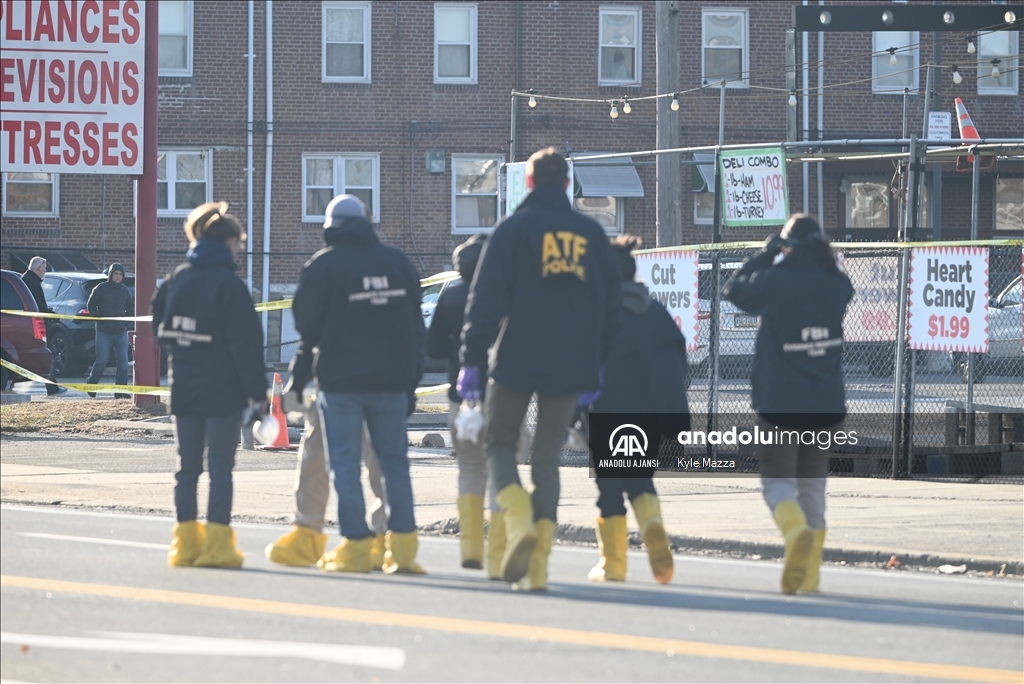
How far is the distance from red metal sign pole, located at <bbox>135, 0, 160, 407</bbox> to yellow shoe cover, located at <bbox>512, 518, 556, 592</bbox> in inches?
450

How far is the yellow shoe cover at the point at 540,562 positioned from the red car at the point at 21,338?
1342cm

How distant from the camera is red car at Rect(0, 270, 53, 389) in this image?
19750 millimetres

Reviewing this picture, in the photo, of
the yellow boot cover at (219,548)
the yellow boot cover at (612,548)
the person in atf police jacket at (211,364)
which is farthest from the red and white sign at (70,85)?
the yellow boot cover at (612,548)

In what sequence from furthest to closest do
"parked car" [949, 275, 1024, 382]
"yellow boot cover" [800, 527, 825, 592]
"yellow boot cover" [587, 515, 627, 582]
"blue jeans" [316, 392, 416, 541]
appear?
"parked car" [949, 275, 1024, 382] → "yellow boot cover" [587, 515, 627, 582] → "blue jeans" [316, 392, 416, 541] → "yellow boot cover" [800, 527, 825, 592]

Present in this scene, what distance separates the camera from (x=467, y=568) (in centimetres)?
846

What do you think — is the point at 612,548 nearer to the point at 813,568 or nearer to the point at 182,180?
the point at 813,568

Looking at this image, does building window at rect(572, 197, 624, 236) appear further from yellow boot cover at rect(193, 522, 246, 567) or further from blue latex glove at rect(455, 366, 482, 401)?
blue latex glove at rect(455, 366, 482, 401)

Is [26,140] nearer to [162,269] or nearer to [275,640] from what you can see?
[275,640]

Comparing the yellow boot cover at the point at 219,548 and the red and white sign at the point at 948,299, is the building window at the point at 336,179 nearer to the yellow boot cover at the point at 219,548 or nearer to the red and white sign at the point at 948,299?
the red and white sign at the point at 948,299

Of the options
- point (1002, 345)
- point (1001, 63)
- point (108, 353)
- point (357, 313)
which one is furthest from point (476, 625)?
point (1001, 63)

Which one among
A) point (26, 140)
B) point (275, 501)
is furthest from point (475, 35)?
point (275, 501)

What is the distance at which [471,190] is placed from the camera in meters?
34.2

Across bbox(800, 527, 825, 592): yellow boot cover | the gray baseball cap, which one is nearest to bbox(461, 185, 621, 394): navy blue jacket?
the gray baseball cap

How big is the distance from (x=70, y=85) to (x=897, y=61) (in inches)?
851
